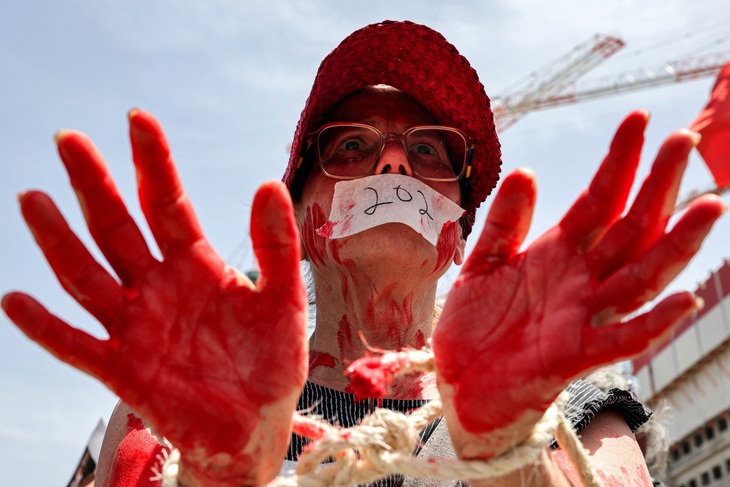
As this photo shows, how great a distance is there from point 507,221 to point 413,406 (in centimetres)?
104

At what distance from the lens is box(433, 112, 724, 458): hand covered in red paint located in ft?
4.44

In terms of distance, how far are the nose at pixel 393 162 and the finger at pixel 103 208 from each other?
121 cm

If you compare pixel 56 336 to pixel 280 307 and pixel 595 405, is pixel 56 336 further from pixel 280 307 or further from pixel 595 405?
pixel 595 405

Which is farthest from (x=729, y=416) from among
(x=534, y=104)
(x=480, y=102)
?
(x=480, y=102)

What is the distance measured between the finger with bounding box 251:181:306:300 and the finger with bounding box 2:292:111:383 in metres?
0.32

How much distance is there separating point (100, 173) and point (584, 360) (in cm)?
89

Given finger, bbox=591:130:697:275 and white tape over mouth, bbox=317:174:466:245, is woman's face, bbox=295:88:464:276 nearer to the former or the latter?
white tape over mouth, bbox=317:174:466:245

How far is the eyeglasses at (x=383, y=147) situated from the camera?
104 inches

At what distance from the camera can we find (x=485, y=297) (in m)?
1.51

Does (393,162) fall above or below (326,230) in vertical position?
above

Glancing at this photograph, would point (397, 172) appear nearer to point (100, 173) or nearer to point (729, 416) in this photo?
point (100, 173)

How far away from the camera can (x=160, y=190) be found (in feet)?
4.59

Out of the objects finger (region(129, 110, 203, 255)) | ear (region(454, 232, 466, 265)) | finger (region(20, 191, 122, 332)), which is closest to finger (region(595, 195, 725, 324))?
finger (region(129, 110, 203, 255))

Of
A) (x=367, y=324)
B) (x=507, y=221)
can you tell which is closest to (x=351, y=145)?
(x=367, y=324)
